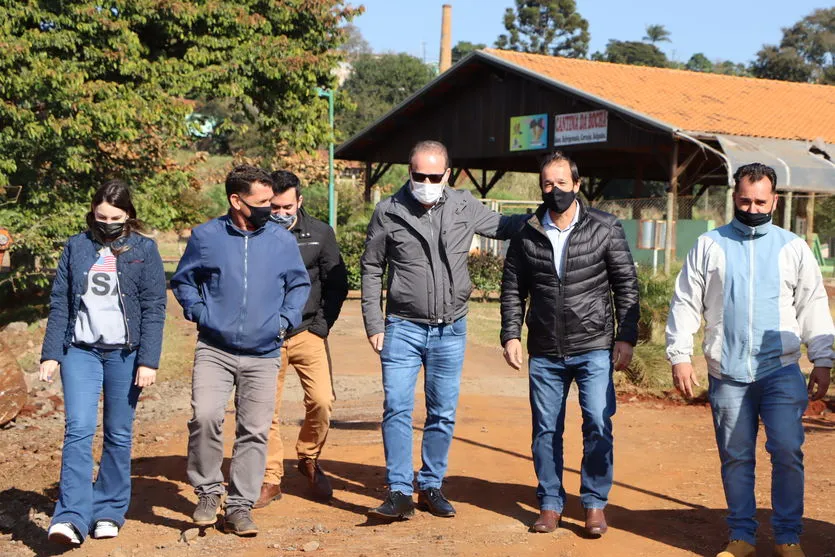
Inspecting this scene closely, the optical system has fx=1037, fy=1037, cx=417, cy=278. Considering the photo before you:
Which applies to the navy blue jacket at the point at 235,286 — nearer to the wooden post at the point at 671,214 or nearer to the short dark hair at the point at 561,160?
the short dark hair at the point at 561,160

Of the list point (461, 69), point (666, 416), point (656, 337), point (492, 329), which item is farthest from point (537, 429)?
point (461, 69)

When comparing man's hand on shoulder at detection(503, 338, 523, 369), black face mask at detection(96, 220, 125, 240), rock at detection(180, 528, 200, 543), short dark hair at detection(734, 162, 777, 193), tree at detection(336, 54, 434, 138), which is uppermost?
tree at detection(336, 54, 434, 138)

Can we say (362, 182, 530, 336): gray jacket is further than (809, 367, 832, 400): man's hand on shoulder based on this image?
Yes

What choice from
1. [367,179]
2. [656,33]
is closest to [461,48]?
[656,33]

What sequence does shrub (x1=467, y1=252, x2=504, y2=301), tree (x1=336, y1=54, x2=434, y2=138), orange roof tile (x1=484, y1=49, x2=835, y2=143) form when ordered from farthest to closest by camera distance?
tree (x1=336, y1=54, x2=434, y2=138), orange roof tile (x1=484, y1=49, x2=835, y2=143), shrub (x1=467, y1=252, x2=504, y2=301)

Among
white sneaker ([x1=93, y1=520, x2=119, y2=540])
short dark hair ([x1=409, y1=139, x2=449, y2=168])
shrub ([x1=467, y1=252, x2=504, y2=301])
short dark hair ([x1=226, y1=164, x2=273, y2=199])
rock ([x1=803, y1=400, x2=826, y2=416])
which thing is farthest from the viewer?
shrub ([x1=467, y1=252, x2=504, y2=301])

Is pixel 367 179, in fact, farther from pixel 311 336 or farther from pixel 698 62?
pixel 698 62

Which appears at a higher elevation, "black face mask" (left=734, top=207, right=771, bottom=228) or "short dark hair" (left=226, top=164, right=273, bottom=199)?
"short dark hair" (left=226, top=164, right=273, bottom=199)

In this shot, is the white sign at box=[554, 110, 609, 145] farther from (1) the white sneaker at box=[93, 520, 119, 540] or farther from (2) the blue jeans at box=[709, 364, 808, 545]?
(1) the white sneaker at box=[93, 520, 119, 540]

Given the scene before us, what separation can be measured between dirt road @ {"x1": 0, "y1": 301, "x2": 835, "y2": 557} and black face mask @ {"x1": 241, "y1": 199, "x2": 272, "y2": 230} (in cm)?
163

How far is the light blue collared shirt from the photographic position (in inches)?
213

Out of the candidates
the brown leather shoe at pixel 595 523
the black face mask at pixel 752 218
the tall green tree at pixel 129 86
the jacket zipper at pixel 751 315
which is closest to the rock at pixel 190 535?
the brown leather shoe at pixel 595 523

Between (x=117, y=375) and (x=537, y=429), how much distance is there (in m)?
2.23

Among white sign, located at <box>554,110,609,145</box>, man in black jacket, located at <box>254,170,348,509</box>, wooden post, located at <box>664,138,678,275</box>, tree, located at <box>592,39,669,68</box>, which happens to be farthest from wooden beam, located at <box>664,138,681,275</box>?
tree, located at <box>592,39,669,68</box>
